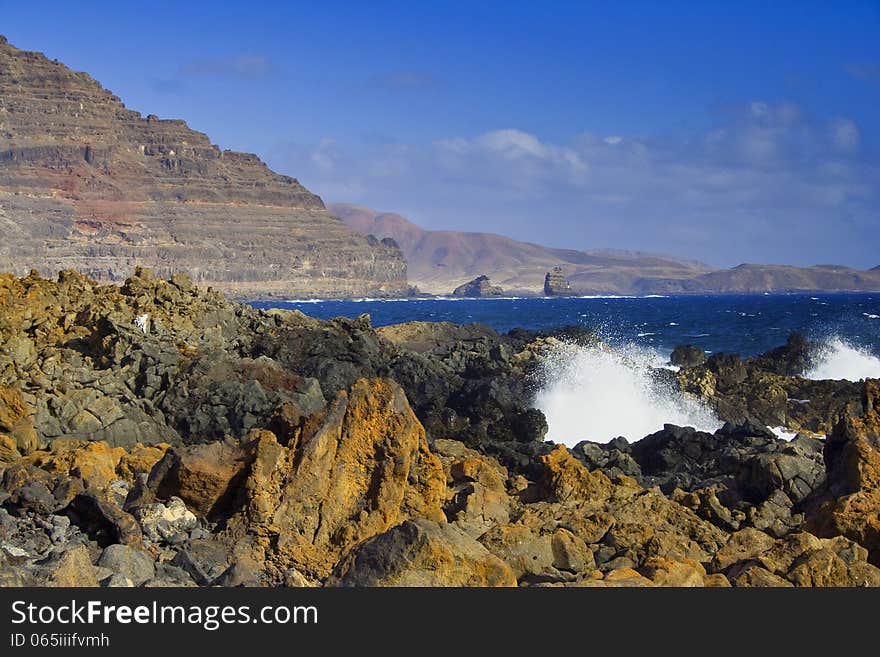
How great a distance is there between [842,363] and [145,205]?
147561mm

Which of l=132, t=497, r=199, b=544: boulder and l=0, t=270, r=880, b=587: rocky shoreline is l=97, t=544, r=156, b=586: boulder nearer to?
l=0, t=270, r=880, b=587: rocky shoreline

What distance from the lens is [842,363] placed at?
127ft

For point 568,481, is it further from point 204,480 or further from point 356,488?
point 204,480

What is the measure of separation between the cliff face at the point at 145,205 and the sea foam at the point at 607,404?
129 metres

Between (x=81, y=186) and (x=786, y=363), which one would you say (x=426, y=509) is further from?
(x=81, y=186)

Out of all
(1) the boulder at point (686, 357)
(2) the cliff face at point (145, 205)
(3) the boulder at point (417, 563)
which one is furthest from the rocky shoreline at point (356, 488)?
(2) the cliff face at point (145, 205)

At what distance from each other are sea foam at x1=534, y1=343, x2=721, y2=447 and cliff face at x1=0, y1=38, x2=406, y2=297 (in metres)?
129

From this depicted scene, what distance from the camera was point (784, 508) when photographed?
10.4m

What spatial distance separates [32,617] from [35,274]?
20101 millimetres

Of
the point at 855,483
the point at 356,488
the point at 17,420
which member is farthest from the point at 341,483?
the point at 17,420

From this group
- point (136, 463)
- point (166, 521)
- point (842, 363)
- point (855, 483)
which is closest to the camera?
point (166, 521)

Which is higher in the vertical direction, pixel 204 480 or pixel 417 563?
pixel 417 563

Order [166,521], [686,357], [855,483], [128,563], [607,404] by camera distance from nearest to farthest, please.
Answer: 1. [128,563]
2. [166,521]
3. [855,483]
4. [607,404]
5. [686,357]

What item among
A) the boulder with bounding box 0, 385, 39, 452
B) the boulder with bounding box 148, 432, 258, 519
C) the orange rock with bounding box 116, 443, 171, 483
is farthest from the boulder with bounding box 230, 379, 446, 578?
the boulder with bounding box 0, 385, 39, 452
